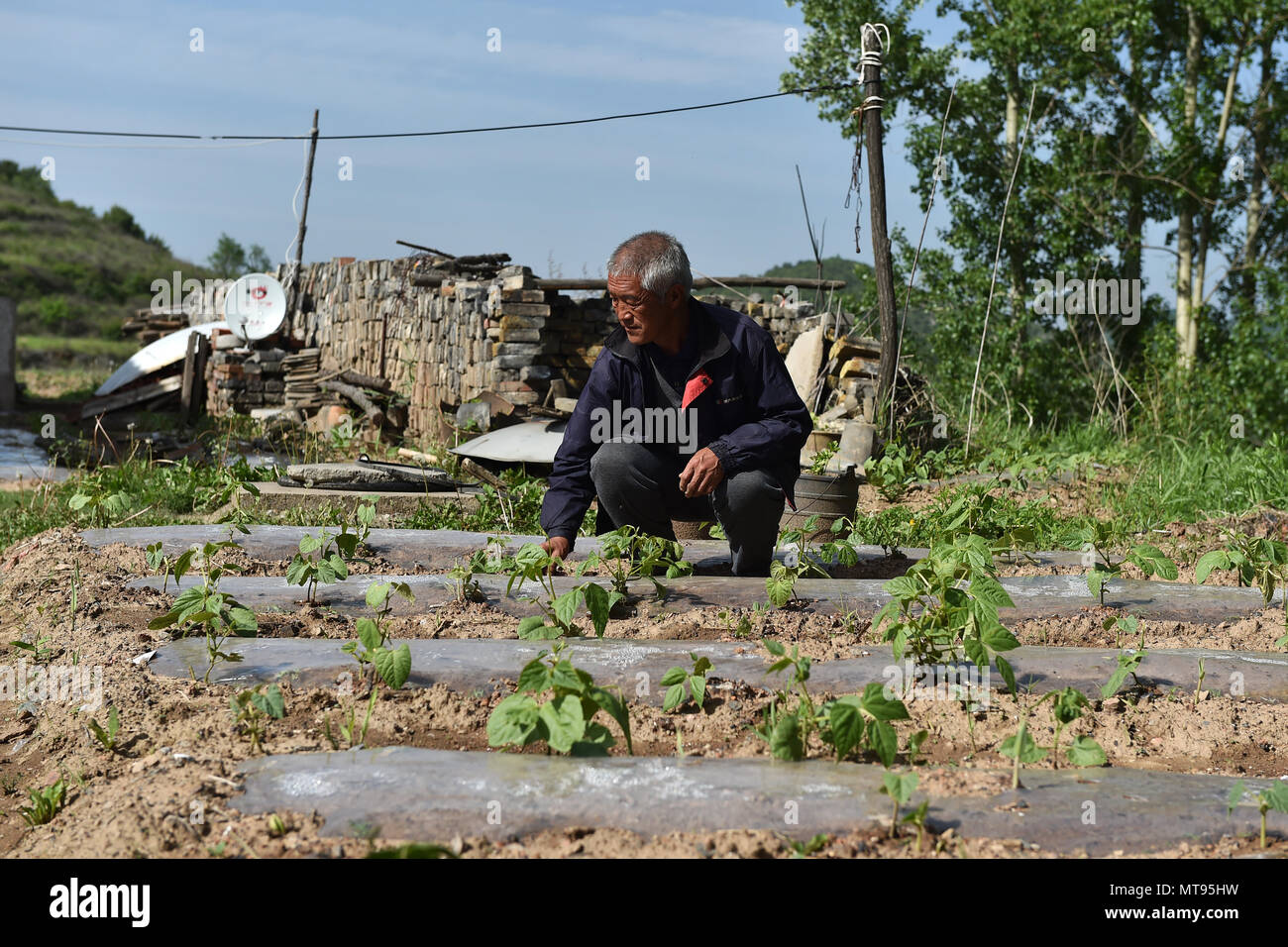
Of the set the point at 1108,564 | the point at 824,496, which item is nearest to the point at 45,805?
the point at 1108,564

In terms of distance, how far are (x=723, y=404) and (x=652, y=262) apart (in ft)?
2.03

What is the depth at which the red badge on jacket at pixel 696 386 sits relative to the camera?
3904mm

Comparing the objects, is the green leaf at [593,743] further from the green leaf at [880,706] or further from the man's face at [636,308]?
the man's face at [636,308]

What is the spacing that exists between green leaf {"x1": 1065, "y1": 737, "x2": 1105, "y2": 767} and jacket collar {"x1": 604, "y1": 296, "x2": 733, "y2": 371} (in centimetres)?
208

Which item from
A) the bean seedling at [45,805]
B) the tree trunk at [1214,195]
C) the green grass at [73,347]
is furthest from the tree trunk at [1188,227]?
the green grass at [73,347]

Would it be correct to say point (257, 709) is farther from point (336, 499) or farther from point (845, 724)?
point (336, 499)

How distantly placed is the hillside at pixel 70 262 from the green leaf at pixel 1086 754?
1337 inches

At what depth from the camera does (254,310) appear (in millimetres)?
15000

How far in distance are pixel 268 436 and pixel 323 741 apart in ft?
30.4

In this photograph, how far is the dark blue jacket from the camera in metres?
3.81

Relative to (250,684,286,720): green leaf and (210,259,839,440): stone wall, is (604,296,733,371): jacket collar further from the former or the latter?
(210,259,839,440): stone wall

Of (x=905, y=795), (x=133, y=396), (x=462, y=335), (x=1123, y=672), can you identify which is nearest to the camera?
(x=905, y=795)
